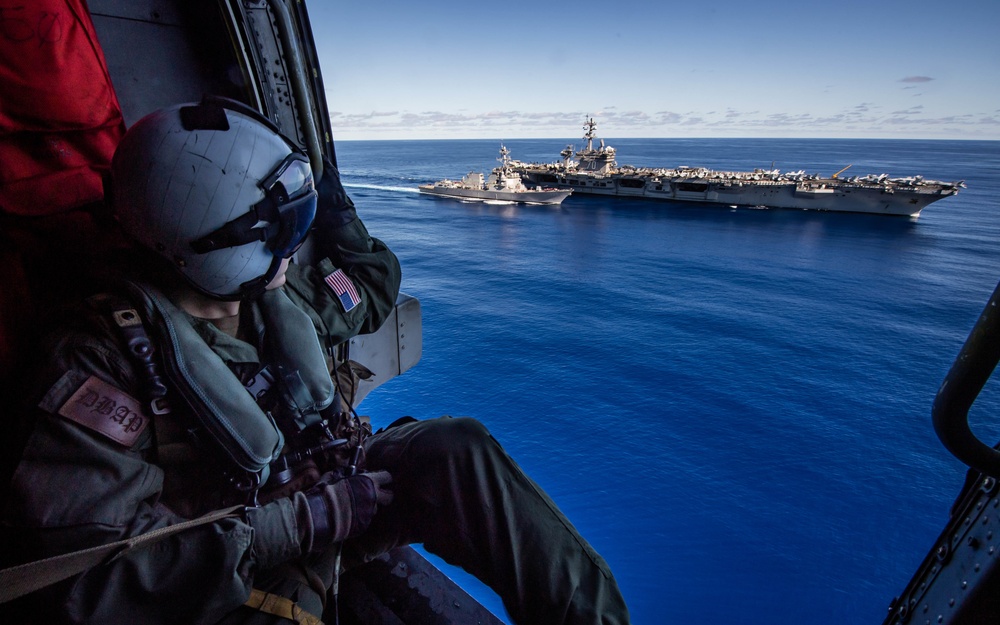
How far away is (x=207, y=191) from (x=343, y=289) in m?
0.75

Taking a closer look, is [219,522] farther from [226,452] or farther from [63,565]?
[63,565]

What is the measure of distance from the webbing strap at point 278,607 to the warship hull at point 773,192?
34.3 m

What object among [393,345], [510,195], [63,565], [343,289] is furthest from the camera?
[510,195]

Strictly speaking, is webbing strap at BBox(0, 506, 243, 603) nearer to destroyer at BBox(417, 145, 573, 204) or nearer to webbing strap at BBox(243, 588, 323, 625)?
webbing strap at BBox(243, 588, 323, 625)

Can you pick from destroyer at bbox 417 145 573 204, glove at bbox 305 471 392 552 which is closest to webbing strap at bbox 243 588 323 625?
glove at bbox 305 471 392 552

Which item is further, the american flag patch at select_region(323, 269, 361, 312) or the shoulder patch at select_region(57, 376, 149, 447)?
the american flag patch at select_region(323, 269, 361, 312)

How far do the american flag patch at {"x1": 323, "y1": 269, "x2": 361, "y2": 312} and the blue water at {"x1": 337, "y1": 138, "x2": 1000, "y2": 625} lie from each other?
7476 millimetres

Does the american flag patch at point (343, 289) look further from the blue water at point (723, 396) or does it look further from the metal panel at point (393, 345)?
the blue water at point (723, 396)

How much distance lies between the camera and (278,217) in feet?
4.73

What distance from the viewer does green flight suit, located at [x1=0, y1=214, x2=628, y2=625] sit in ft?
3.48

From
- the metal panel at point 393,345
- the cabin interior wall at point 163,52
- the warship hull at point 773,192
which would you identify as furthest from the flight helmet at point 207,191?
the warship hull at point 773,192

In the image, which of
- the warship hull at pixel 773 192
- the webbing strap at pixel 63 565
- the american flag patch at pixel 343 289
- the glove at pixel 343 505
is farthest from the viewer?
the warship hull at pixel 773 192

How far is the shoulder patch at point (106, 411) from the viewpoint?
3.58ft

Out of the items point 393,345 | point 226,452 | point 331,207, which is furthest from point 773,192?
point 226,452
